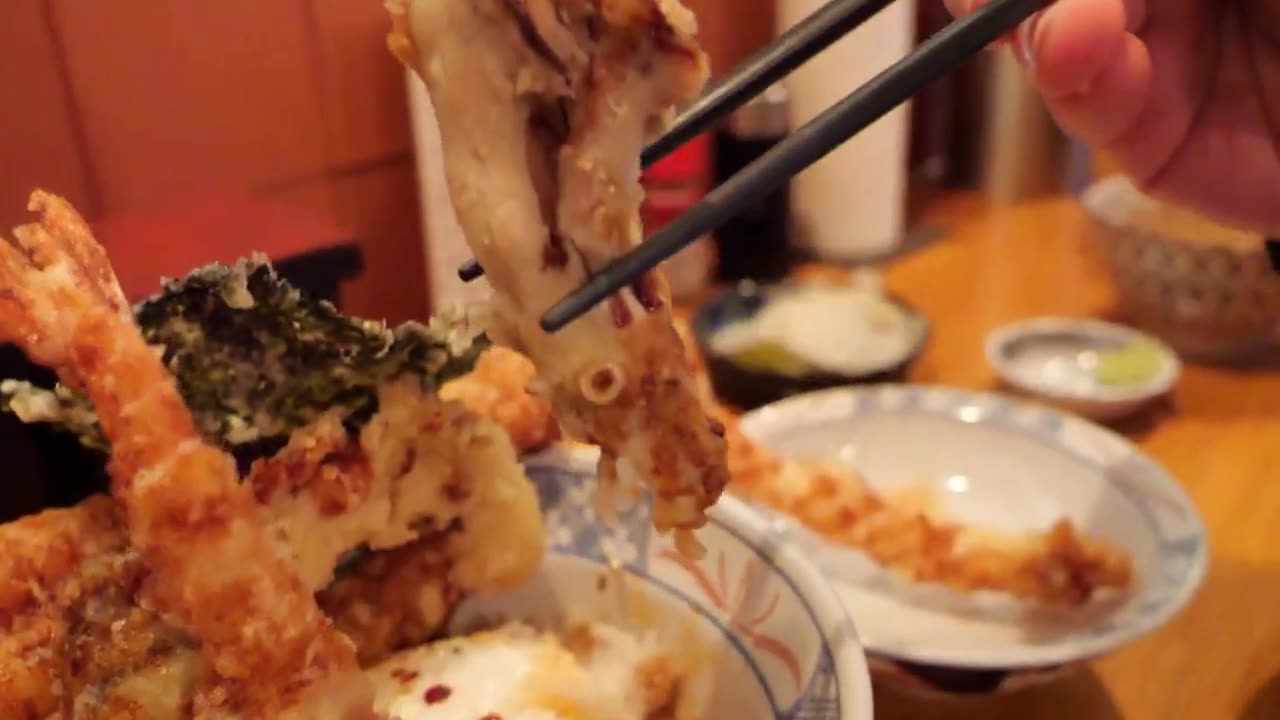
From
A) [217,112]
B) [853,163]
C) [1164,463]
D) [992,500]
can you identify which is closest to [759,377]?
[992,500]

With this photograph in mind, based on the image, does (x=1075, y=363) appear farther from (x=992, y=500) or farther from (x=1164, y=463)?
(x=992, y=500)

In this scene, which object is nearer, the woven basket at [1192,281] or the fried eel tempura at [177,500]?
the fried eel tempura at [177,500]

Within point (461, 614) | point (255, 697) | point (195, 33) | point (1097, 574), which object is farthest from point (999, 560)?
point (195, 33)

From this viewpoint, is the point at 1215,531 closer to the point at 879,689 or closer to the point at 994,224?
the point at 879,689

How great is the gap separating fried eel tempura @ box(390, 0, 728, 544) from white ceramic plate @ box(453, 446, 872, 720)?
0.43 feet

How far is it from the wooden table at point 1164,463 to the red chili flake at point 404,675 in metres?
0.29

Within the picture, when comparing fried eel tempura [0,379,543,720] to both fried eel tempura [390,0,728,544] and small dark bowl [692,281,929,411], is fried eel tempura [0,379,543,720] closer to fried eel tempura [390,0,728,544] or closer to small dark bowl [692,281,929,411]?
fried eel tempura [390,0,728,544]

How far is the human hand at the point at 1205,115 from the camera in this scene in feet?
2.52

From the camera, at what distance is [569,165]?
361 millimetres

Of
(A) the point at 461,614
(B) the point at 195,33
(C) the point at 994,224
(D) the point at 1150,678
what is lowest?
(D) the point at 1150,678

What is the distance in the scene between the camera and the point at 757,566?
531 mm

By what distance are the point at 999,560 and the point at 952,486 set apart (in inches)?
6.2

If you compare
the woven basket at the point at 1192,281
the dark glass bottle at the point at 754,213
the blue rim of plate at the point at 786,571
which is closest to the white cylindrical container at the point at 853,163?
the dark glass bottle at the point at 754,213

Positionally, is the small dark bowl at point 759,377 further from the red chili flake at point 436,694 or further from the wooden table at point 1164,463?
the red chili flake at point 436,694
